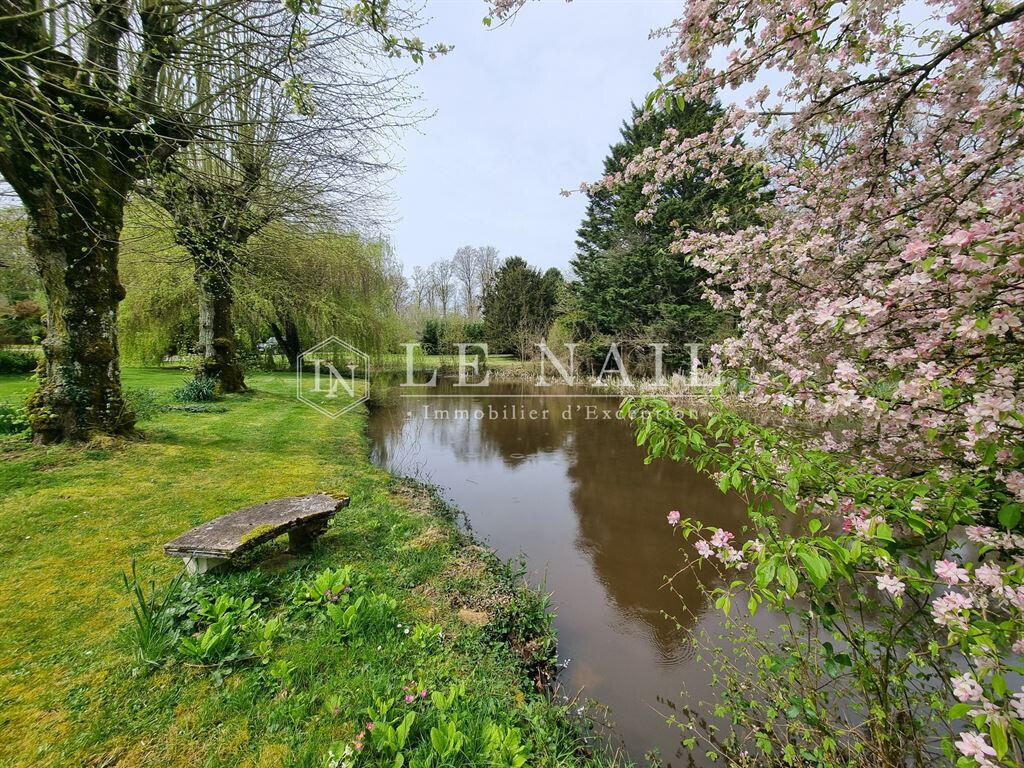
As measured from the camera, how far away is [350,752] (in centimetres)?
166

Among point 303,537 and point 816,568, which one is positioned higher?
point 816,568

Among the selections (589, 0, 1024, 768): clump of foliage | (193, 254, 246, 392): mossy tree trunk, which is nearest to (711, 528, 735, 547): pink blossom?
(589, 0, 1024, 768): clump of foliage

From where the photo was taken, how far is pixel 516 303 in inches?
964

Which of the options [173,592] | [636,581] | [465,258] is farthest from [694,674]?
[465,258]

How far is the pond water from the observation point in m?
2.93

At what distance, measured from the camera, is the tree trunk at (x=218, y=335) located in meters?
9.48

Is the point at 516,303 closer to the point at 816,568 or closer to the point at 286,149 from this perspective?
the point at 286,149

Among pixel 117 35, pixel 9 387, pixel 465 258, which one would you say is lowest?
pixel 9 387

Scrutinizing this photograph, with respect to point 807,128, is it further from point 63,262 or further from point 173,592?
point 63,262

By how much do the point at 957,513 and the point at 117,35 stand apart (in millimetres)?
8107

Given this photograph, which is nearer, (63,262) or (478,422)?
(63,262)

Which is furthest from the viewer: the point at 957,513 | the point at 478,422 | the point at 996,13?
the point at 478,422

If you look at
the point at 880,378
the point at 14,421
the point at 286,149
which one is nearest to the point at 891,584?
the point at 880,378

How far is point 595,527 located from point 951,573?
441 cm
